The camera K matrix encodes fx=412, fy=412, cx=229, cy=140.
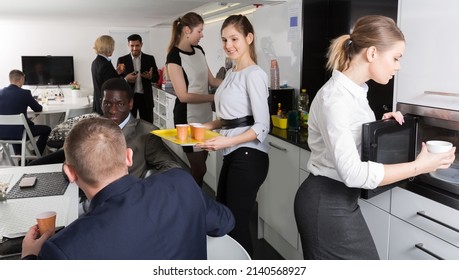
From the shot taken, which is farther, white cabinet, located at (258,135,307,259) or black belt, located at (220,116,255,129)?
white cabinet, located at (258,135,307,259)

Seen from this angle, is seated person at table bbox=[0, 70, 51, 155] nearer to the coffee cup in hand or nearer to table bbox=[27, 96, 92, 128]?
table bbox=[27, 96, 92, 128]

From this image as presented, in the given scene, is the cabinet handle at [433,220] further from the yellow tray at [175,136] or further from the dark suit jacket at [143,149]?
the dark suit jacket at [143,149]

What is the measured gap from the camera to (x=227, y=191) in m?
1.77

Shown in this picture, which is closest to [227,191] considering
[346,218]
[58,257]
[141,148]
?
[141,148]

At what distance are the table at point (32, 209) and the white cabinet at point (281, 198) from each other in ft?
3.58

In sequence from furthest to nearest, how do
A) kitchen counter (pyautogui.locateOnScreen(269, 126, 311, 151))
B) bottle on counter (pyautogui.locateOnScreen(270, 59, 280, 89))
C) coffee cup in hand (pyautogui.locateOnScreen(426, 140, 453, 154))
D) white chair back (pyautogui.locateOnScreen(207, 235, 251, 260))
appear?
bottle on counter (pyautogui.locateOnScreen(270, 59, 280, 89)) → kitchen counter (pyautogui.locateOnScreen(269, 126, 311, 151)) → coffee cup in hand (pyautogui.locateOnScreen(426, 140, 453, 154)) → white chair back (pyautogui.locateOnScreen(207, 235, 251, 260))

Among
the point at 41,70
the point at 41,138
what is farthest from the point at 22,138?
the point at 41,70

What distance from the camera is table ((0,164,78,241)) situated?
123cm

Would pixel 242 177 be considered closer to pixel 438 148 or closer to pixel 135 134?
pixel 135 134

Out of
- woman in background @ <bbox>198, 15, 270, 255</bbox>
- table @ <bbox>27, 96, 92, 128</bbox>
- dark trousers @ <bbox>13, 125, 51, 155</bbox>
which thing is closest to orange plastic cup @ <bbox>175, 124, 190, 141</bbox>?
woman in background @ <bbox>198, 15, 270, 255</bbox>

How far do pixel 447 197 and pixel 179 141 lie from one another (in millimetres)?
999

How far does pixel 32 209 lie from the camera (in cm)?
135
